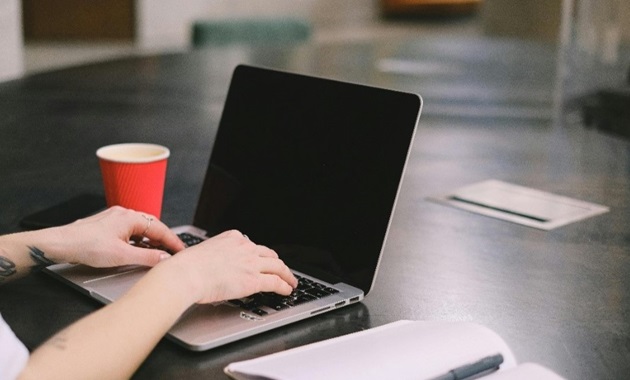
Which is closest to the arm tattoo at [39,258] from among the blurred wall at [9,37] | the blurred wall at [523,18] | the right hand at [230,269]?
the right hand at [230,269]

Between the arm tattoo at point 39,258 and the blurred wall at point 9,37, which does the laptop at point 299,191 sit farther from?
the blurred wall at point 9,37

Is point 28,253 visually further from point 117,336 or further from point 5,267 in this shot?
point 117,336

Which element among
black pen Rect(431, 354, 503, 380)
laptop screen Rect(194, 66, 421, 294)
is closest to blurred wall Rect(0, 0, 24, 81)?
laptop screen Rect(194, 66, 421, 294)

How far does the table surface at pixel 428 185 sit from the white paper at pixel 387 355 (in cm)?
7

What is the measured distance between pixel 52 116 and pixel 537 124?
1.21 m

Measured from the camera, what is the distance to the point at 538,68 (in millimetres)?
3201

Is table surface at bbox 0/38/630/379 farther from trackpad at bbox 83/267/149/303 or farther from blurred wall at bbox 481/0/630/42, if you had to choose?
blurred wall at bbox 481/0/630/42

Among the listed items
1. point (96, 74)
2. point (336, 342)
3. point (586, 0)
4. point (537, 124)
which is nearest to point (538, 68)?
point (586, 0)

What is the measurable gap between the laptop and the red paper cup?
0.07m

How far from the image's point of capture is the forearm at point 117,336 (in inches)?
28.1

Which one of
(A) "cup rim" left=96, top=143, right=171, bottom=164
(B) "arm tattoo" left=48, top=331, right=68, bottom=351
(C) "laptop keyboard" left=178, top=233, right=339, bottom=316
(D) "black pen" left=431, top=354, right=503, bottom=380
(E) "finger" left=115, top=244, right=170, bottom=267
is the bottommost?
(C) "laptop keyboard" left=178, top=233, right=339, bottom=316

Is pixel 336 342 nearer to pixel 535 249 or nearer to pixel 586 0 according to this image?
pixel 535 249

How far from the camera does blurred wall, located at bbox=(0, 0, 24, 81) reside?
3.95 meters

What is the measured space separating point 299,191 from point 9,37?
3.33 m
